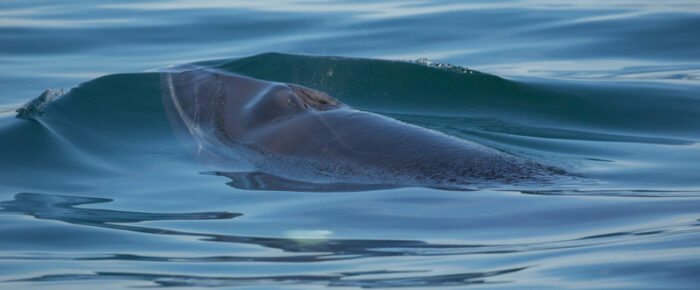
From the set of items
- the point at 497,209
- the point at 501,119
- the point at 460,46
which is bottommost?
the point at 497,209

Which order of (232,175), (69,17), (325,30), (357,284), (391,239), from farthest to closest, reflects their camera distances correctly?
(69,17) < (325,30) < (232,175) < (391,239) < (357,284)

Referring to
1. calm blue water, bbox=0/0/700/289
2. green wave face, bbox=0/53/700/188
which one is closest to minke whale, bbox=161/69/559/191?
calm blue water, bbox=0/0/700/289

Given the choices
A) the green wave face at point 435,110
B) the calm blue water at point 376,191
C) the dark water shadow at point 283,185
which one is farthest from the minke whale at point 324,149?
the green wave face at point 435,110

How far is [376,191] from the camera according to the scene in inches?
222

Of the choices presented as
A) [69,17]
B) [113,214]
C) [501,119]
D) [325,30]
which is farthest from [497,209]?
[69,17]

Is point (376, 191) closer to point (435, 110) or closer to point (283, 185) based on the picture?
point (283, 185)

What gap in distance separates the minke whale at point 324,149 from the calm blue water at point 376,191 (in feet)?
0.51

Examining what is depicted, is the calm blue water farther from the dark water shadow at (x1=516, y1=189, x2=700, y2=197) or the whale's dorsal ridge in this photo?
the whale's dorsal ridge

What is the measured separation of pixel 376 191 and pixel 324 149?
615 millimetres

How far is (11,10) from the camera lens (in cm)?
1708

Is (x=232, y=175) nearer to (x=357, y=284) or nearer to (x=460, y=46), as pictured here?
(x=357, y=284)

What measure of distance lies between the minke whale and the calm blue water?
156 mm

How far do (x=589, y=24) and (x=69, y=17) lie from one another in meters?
8.74

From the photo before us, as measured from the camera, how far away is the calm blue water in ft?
14.1
